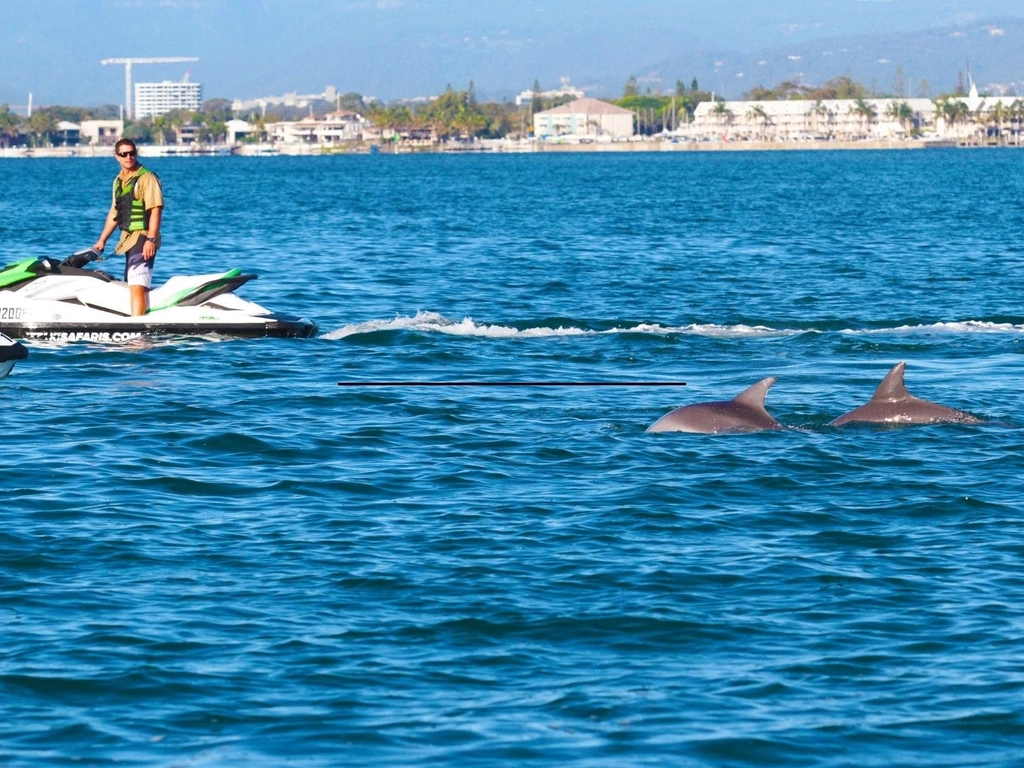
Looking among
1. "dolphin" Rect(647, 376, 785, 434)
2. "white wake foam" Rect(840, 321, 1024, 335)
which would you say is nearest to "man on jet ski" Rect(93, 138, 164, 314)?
"dolphin" Rect(647, 376, 785, 434)

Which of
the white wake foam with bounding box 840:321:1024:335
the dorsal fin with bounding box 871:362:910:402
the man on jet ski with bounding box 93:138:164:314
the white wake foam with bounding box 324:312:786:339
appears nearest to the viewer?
the dorsal fin with bounding box 871:362:910:402

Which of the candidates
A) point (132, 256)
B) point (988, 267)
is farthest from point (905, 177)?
point (132, 256)

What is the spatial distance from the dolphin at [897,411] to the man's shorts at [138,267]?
29.4 ft

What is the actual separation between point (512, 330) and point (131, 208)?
5.78 m

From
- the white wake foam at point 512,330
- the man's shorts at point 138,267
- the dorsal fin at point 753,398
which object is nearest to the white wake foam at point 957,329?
the white wake foam at point 512,330

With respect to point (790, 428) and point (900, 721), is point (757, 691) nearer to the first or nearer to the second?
point (900, 721)

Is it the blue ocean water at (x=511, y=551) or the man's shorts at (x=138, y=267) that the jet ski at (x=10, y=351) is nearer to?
the blue ocean water at (x=511, y=551)

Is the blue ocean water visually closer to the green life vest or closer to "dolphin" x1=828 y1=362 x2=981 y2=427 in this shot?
"dolphin" x1=828 y1=362 x2=981 y2=427

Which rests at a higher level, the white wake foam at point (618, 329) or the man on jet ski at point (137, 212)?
the man on jet ski at point (137, 212)

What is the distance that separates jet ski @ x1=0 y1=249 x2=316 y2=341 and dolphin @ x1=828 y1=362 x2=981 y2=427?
875 cm

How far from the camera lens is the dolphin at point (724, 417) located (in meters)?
15.1

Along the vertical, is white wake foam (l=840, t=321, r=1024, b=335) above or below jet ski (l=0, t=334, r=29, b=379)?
below

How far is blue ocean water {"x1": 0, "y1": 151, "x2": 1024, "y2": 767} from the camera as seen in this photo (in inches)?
330

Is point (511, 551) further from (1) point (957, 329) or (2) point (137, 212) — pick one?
(1) point (957, 329)
